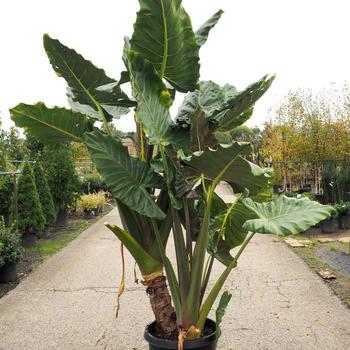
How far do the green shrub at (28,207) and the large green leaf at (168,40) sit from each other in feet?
20.2

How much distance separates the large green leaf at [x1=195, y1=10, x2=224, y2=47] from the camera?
8.94 feet

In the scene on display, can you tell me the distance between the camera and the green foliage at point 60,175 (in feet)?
37.4

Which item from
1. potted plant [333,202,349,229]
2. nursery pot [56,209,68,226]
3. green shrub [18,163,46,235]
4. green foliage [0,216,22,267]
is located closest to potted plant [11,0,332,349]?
green foliage [0,216,22,267]

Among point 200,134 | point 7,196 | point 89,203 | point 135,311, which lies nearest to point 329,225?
point 135,311

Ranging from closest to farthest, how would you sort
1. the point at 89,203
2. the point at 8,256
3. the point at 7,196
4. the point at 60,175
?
the point at 8,256
the point at 7,196
the point at 60,175
the point at 89,203

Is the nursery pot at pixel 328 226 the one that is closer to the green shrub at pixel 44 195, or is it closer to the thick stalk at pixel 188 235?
the green shrub at pixel 44 195

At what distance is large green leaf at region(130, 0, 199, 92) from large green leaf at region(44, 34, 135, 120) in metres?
0.32

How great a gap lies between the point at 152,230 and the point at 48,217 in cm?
727

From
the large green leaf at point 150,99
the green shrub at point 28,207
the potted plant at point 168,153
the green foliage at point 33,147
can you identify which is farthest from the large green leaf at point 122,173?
the green foliage at point 33,147

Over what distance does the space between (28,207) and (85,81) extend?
587cm

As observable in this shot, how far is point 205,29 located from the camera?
2770 millimetres

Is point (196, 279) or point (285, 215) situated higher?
point (285, 215)

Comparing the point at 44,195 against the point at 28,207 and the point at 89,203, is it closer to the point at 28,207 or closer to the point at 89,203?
the point at 28,207

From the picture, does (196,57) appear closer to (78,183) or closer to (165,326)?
(165,326)
